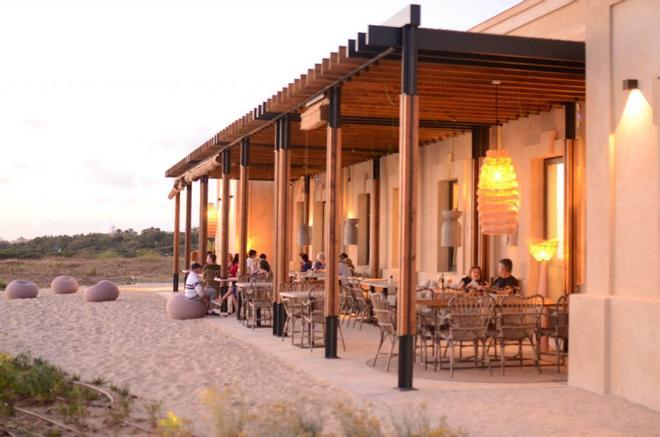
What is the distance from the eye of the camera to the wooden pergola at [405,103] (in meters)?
6.98

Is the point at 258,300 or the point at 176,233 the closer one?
the point at 258,300

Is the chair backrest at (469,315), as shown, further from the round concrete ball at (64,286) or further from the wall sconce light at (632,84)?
the round concrete ball at (64,286)

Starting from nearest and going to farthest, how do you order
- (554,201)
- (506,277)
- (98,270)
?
(506,277), (554,201), (98,270)

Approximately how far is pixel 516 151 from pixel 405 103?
441 cm

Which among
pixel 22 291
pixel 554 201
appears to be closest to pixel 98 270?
pixel 22 291

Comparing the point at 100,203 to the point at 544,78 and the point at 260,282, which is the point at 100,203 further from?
the point at 544,78

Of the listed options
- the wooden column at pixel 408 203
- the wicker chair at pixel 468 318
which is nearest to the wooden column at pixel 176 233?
the wicker chair at pixel 468 318

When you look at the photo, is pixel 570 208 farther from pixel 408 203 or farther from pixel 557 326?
pixel 408 203

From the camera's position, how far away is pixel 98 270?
3406 cm

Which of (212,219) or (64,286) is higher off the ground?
(212,219)

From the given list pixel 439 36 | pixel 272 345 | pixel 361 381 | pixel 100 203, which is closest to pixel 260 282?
pixel 272 345

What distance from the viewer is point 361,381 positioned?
7316mm

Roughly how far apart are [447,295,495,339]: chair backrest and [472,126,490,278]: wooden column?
3981 mm

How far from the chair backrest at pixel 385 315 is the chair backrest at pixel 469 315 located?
1.88ft
